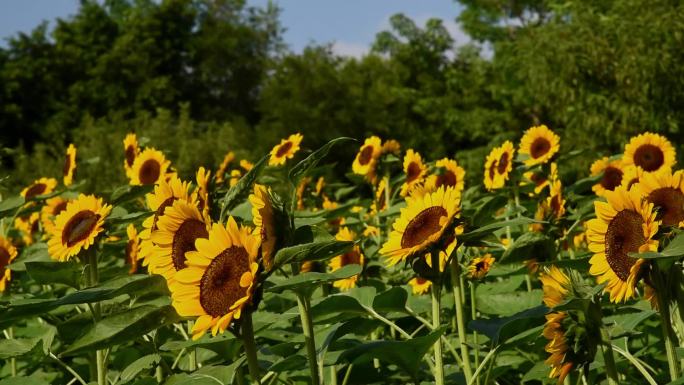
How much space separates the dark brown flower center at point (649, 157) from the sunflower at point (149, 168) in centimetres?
177

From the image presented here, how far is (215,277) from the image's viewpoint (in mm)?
1394

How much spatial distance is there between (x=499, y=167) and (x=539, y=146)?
18cm

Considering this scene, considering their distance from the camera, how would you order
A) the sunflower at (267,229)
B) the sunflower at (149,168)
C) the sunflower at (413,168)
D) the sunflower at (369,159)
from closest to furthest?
1. the sunflower at (267,229)
2. the sunflower at (149,168)
3. the sunflower at (413,168)
4. the sunflower at (369,159)

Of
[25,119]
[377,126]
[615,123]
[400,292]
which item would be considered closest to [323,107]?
[377,126]

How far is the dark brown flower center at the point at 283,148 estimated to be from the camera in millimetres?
4164

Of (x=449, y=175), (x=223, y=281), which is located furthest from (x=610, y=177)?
(x=223, y=281)

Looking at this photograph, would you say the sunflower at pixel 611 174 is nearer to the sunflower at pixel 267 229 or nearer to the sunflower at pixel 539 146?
the sunflower at pixel 539 146

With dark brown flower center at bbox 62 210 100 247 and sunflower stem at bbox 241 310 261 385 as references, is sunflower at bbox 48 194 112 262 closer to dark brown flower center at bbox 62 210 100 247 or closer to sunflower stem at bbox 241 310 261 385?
dark brown flower center at bbox 62 210 100 247

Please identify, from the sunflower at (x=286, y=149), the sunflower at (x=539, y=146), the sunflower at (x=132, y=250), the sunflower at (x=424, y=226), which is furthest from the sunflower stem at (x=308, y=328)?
the sunflower at (x=286, y=149)

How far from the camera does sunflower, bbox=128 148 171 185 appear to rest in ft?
11.6

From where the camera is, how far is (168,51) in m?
32.6

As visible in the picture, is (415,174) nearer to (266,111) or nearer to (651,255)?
(651,255)

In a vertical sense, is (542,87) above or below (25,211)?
above

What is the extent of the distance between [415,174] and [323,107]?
21.3 m
